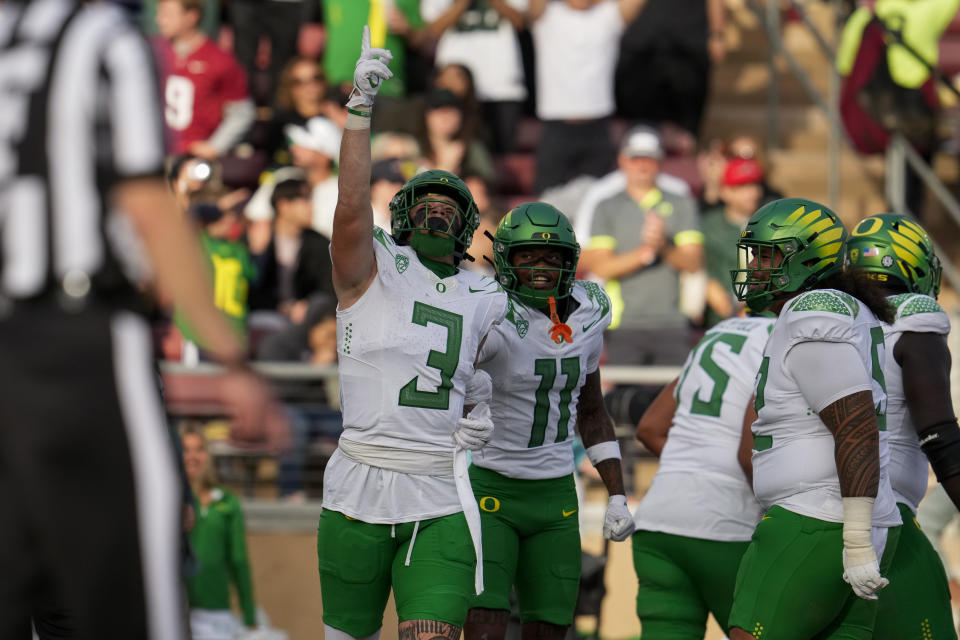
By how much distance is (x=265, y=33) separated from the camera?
1147 cm

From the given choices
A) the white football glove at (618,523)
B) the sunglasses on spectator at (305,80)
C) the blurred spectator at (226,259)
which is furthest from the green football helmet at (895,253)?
the sunglasses on spectator at (305,80)

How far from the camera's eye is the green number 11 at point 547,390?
5.68 metres

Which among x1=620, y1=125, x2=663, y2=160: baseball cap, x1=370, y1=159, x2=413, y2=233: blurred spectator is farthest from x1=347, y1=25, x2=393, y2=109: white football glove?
x1=620, y1=125, x2=663, y2=160: baseball cap

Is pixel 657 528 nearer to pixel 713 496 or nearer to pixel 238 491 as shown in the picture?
pixel 713 496

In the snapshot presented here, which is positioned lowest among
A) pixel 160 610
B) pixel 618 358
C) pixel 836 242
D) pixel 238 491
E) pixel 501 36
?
pixel 238 491

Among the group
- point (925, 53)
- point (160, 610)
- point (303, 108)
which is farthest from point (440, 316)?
point (925, 53)

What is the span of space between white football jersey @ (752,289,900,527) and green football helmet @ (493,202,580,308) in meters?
1.14

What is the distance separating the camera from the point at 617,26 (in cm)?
1051

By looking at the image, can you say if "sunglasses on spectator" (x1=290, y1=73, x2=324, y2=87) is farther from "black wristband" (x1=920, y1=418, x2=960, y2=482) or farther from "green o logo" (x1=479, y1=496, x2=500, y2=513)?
"black wristband" (x1=920, y1=418, x2=960, y2=482)

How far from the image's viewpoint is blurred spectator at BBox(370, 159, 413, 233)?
8.93 metres

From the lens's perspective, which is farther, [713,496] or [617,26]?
[617,26]

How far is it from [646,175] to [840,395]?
5200 millimetres

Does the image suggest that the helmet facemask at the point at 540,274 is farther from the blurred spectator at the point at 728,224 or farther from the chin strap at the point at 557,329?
the blurred spectator at the point at 728,224

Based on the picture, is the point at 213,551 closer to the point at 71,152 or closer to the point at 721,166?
the point at 721,166
